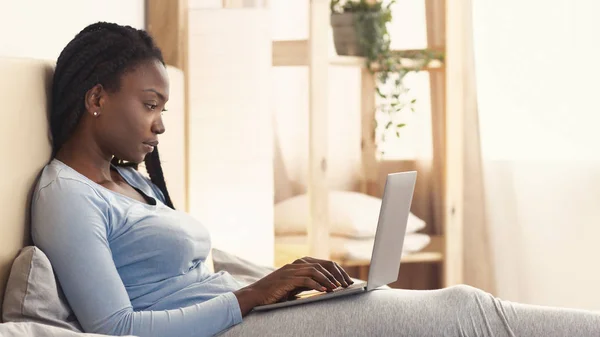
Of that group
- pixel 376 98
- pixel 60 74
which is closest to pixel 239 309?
pixel 60 74

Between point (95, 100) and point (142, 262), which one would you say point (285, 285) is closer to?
point (142, 262)

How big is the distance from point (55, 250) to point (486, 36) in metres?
2.49

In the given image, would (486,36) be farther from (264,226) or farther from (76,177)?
(76,177)

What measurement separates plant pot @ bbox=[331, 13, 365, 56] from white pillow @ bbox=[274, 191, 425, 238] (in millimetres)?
561

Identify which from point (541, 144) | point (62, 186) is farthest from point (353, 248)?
point (62, 186)

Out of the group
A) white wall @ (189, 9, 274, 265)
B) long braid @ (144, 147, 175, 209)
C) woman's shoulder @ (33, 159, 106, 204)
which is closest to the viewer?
woman's shoulder @ (33, 159, 106, 204)

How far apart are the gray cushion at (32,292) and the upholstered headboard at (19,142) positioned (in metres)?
0.03

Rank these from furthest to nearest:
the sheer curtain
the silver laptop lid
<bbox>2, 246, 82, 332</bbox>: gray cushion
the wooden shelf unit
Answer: the sheer curtain
the wooden shelf unit
the silver laptop lid
<bbox>2, 246, 82, 332</bbox>: gray cushion

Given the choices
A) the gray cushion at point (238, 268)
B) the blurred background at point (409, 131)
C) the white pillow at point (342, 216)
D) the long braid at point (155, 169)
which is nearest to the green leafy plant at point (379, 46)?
the blurred background at point (409, 131)

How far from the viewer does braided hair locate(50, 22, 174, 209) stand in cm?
153

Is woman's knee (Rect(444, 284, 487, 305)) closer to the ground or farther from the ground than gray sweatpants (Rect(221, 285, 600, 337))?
farther from the ground

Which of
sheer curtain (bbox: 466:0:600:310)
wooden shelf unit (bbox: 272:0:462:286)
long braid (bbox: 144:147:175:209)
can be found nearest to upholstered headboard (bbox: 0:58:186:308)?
long braid (bbox: 144:147:175:209)

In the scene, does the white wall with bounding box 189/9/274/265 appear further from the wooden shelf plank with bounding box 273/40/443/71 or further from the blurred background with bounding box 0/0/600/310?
the wooden shelf plank with bounding box 273/40/443/71

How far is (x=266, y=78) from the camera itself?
2.71 meters
